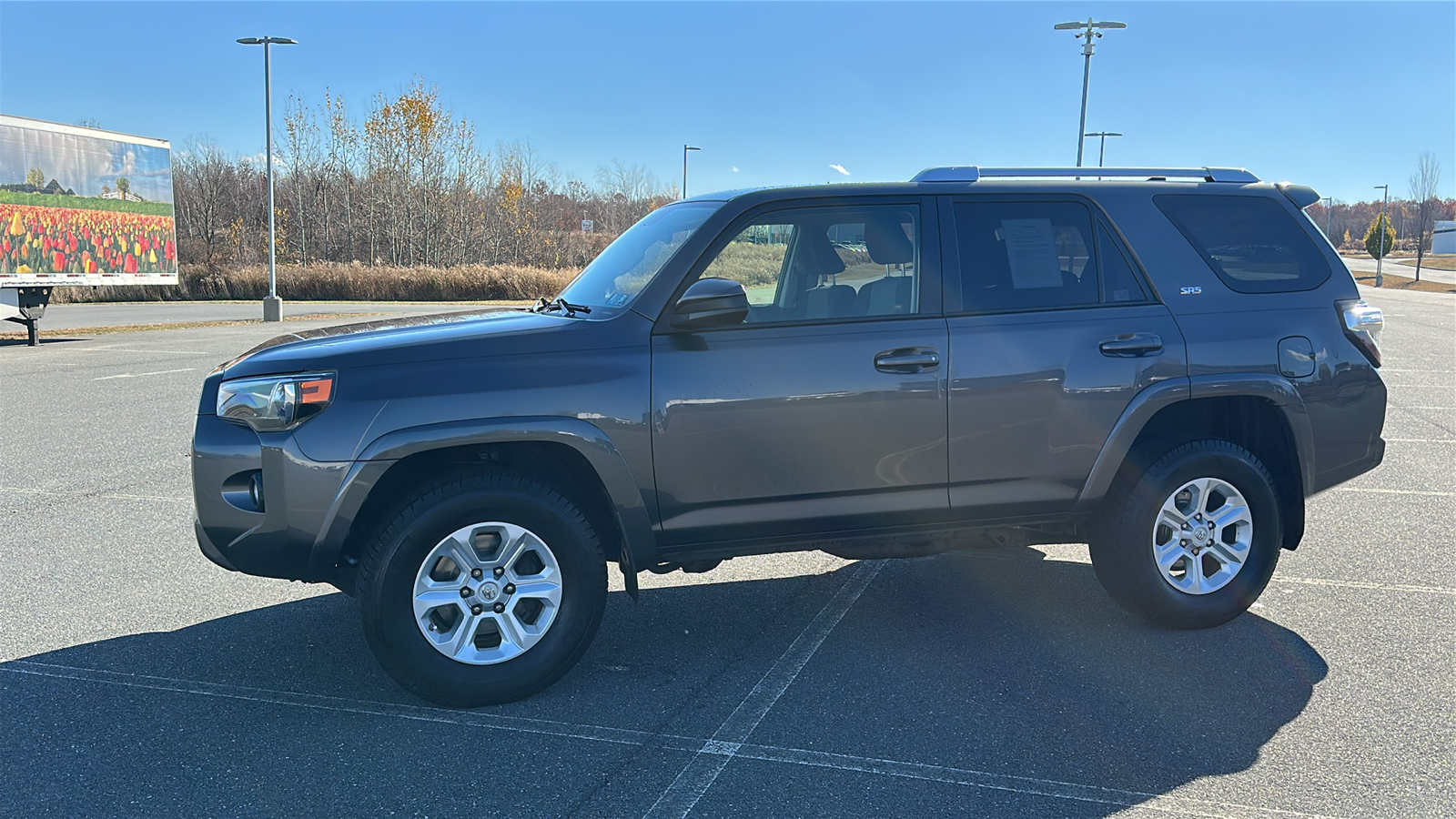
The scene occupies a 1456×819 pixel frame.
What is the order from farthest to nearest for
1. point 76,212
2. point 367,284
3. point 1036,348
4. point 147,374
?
point 367,284 < point 76,212 < point 147,374 < point 1036,348

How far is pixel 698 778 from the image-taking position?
11.2ft

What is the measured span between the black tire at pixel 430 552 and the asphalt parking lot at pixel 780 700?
0.12 meters

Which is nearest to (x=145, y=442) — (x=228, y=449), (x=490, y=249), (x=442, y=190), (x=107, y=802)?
(x=228, y=449)

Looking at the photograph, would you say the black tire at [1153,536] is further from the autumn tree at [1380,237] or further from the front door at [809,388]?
the autumn tree at [1380,237]

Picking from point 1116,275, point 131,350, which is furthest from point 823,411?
point 131,350

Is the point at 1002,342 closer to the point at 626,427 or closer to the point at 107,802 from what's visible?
the point at 626,427

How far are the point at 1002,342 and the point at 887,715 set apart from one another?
1550mm

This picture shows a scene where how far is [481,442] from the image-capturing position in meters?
3.94

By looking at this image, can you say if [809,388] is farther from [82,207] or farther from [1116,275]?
[82,207]

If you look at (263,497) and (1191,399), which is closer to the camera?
(263,497)

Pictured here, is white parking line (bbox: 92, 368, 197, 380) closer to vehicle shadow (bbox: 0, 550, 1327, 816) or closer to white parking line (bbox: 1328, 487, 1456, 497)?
vehicle shadow (bbox: 0, 550, 1327, 816)

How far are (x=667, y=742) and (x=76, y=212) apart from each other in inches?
797

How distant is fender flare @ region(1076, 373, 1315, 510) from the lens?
4.56m

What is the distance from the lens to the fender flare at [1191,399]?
456 centimetres
